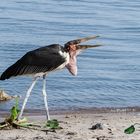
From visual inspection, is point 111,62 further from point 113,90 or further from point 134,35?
point 134,35

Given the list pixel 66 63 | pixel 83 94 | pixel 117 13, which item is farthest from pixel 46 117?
pixel 117 13

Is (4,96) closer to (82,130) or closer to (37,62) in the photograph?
(37,62)

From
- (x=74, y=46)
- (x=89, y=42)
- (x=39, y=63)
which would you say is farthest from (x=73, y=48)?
(x=89, y=42)

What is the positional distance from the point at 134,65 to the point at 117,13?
7.91 meters

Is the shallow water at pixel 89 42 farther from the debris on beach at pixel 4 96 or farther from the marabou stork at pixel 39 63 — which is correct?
the marabou stork at pixel 39 63

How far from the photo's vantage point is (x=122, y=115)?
430 inches

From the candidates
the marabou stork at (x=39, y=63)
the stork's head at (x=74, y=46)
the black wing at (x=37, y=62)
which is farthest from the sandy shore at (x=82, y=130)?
the stork's head at (x=74, y=46)

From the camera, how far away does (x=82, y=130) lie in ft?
30.0

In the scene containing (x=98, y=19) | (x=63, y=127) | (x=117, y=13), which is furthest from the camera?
(x=117, y=13)

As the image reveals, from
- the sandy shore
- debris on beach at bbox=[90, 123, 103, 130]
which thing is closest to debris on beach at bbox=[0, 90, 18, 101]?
the sandy shore

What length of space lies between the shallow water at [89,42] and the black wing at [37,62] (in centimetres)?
179

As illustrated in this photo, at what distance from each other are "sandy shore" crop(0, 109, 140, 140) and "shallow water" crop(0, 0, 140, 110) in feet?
3.44

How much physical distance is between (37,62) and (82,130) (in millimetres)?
1099

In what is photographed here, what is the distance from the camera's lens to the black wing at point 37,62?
952 cm
